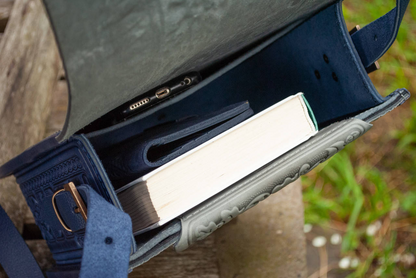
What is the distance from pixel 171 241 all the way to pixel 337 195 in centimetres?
91

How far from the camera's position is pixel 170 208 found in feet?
1.64

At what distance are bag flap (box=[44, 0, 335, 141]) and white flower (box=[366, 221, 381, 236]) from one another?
0.92 metres

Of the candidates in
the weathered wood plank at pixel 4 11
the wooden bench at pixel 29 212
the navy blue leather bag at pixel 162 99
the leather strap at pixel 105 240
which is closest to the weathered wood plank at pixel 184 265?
the wooden bench at pixel 29 212

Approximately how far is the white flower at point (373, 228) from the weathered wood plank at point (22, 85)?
100 cm

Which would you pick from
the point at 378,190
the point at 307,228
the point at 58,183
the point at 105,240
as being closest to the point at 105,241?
the point at 105,240

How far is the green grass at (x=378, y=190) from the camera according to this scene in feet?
3.83

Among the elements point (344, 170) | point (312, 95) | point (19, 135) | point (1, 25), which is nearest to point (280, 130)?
point (312, 95)

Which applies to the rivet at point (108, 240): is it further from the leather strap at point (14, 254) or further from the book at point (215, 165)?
the leather strap at point (14, 254)

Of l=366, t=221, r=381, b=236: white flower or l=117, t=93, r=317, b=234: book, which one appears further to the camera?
l=366, t=221, r=381, b=236: white flower

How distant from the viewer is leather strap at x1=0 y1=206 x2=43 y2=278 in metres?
0.61

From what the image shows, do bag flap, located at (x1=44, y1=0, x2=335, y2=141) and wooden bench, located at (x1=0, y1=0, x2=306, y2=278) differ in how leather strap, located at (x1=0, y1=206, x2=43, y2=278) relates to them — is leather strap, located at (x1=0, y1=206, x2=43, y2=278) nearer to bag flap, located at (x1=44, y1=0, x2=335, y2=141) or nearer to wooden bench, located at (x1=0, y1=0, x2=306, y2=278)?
wooden bench, located at (x1=0, y1=0, x2=306, y2=278)

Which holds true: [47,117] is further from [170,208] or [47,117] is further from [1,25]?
[170,208]

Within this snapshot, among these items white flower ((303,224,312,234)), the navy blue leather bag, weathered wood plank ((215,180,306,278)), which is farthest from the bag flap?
A: white flower ((303,224,312,234))

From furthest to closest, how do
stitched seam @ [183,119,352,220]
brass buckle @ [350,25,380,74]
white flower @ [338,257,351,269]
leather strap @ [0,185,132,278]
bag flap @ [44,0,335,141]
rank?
white flower @ [338,257,351,269], brass buckle @ [350,25,380,74], stitched seam @ [183,119,352,220], leather strap @ [0,185,132,278], bag flap @ [44,0,335,141]
